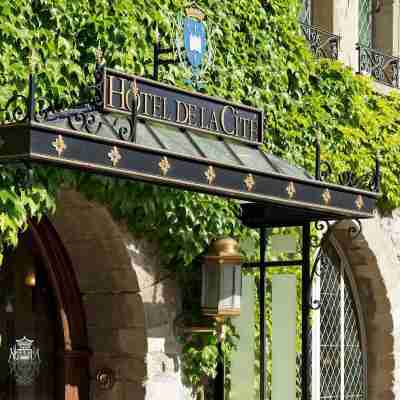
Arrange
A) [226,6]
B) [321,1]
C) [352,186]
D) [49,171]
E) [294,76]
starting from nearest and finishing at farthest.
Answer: [49,171]
[352,186]
[226,6]
[294,76]
[321,1]

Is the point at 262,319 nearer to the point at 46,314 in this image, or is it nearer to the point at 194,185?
the point at 46,314

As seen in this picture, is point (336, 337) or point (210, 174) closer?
point (210, 174)

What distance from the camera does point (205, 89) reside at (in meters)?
8.59

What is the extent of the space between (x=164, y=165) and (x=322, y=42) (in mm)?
4392

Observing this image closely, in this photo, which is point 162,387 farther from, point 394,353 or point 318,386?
point 394,353

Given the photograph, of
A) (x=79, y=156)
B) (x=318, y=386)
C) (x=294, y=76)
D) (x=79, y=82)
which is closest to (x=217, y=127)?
(x=79, y=82)

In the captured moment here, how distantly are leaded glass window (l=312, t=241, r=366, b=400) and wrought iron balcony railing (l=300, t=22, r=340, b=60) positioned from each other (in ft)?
5.24

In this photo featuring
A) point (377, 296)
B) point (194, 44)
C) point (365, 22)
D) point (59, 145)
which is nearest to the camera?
point (59, 145)

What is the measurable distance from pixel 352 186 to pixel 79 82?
1860 millimetres

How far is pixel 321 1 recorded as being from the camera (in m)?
10.7

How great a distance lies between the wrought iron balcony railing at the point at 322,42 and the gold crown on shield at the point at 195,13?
175 centimetres

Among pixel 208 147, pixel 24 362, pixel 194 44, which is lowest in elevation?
pixel 24 362

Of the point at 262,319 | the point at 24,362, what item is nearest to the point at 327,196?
the point at 262,319

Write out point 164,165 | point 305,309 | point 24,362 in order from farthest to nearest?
1. point 305,309
2. point 24,362
3. point 164,165
